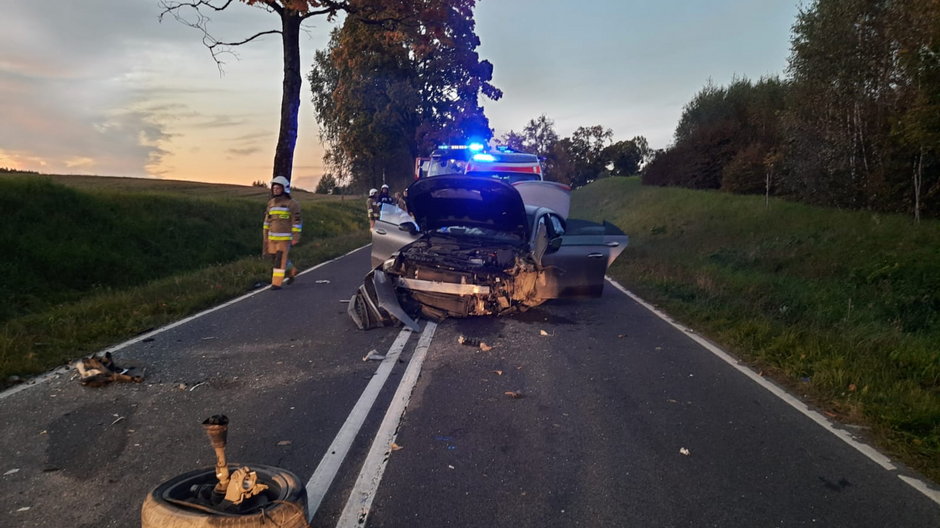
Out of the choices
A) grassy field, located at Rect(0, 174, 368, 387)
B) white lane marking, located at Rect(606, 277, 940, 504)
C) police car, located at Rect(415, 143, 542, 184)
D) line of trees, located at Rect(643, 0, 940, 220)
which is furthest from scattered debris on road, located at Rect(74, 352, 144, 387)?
line of trees, located at Rect(643, 0, 940, 220)

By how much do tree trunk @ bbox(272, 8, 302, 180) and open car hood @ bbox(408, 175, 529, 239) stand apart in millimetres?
9621

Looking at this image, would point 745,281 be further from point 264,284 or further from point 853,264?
point 264,284

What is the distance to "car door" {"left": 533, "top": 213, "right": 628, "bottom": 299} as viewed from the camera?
877cm

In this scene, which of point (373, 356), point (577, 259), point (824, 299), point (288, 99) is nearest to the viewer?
point (373, 356)

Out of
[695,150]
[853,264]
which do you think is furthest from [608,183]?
[853,264]

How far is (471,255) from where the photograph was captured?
8023mm

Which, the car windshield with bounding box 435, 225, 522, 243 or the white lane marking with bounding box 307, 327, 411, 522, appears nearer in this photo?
the white lane marking with bounding box 307, 327, 411, 522

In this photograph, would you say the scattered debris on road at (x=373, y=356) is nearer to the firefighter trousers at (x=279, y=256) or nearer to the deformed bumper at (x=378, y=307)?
the deformed bumper at (x=378, y=307)

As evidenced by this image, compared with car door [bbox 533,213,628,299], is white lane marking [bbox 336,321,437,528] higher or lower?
lower

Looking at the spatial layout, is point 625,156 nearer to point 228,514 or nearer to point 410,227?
point 410,227

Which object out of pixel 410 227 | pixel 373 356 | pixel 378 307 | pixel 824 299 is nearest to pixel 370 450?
pixel 373 356

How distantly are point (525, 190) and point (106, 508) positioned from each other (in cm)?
1093

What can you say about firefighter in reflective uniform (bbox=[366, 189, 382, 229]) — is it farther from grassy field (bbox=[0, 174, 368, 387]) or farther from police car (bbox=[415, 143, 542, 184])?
police car (bbox=[415, 143, 542, 184])

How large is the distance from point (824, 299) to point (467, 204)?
6290mm
